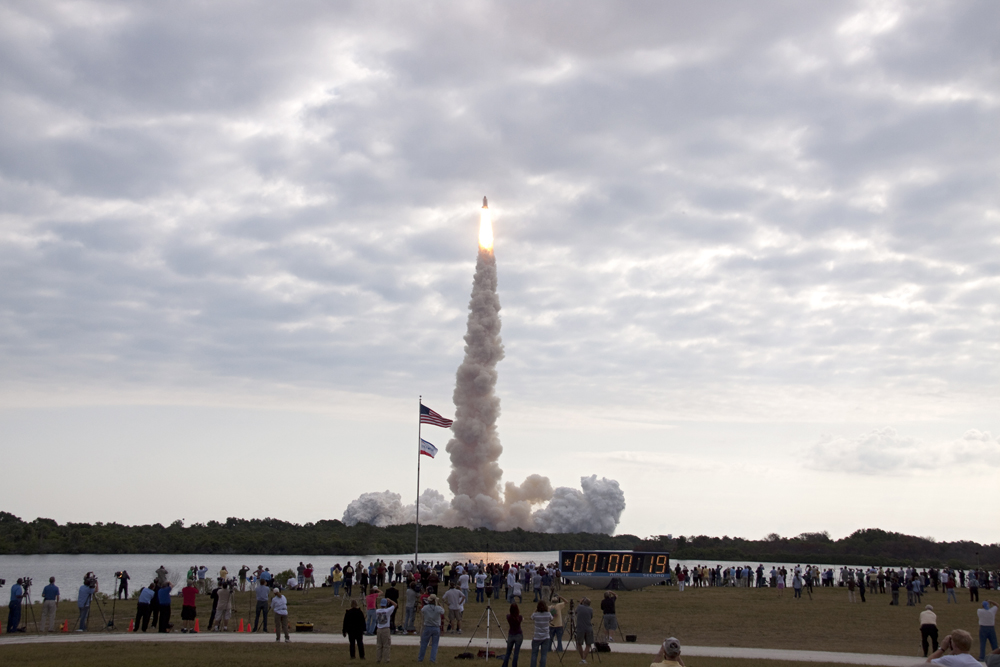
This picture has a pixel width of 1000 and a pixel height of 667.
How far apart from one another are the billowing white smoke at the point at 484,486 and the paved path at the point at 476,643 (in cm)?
5898

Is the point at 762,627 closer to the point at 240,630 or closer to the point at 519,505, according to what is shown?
the point at 240,630

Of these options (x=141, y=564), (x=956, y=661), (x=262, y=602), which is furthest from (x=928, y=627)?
(x=141, y=564)

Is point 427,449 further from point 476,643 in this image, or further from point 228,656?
point 228,656

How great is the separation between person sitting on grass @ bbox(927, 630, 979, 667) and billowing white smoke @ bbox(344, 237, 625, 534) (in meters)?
73.1

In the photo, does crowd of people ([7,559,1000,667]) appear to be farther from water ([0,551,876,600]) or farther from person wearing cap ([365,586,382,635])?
water ([0,551,876,600])

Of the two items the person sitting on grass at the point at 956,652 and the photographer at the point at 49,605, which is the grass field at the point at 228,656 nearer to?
the photographer at the point at 49,605

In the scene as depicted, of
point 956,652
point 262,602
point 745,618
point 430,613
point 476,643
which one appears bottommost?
point 745,618

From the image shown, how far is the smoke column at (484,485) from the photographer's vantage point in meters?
88.6

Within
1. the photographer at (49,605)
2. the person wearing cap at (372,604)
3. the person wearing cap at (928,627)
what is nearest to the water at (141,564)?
the photographer at (49,605)

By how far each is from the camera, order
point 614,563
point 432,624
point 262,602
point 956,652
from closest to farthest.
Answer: point 956,652 < point 432,624 < point 262,602 < point 614,563

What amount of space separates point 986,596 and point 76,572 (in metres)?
68.5

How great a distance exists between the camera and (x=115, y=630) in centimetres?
2620

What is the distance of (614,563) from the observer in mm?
48156

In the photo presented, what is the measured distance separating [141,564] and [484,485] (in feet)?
131
